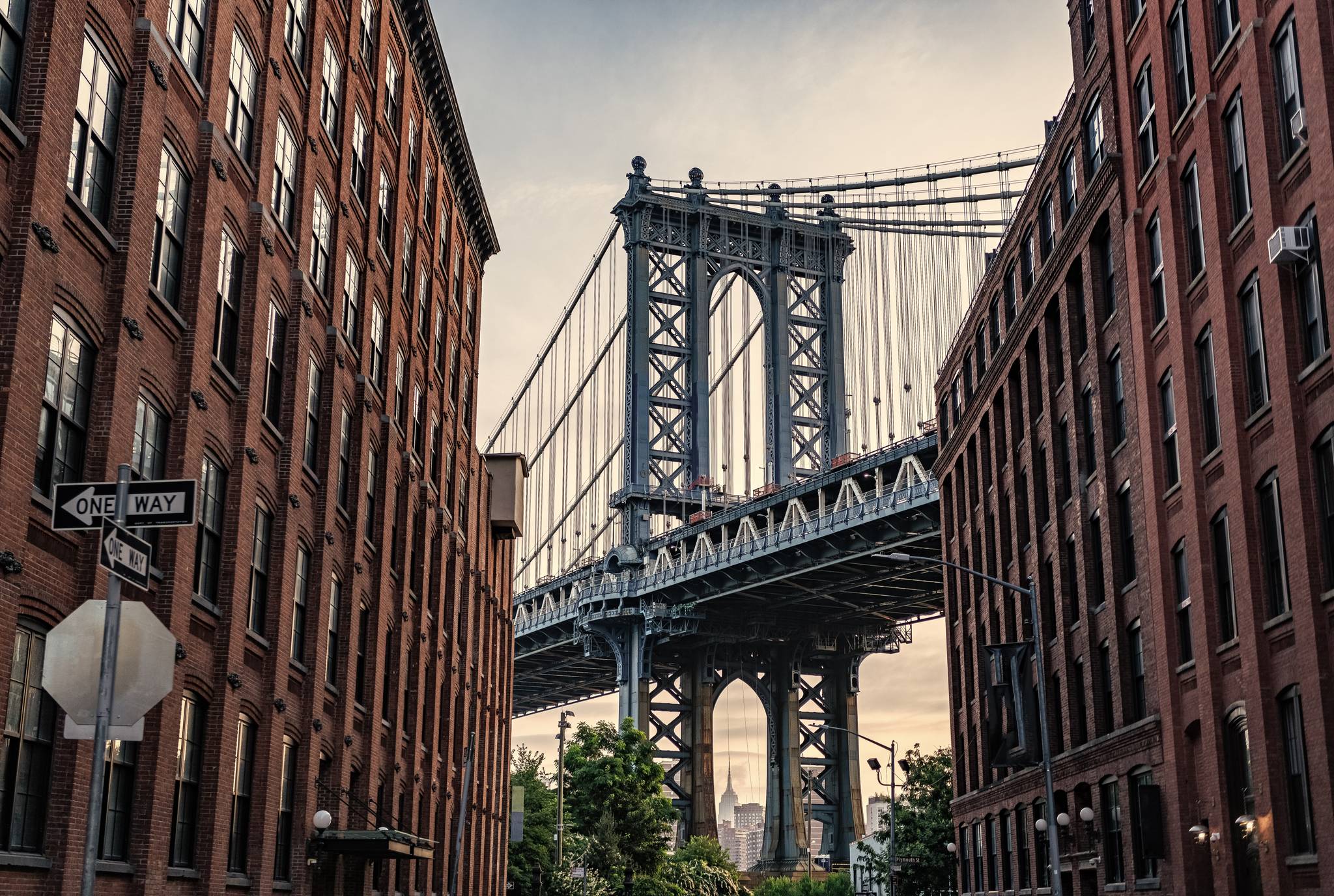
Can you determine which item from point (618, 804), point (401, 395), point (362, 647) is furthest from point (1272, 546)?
point (618, 804)

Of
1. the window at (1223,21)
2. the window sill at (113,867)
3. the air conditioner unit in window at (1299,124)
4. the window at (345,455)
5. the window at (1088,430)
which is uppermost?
the window at (1223,21)

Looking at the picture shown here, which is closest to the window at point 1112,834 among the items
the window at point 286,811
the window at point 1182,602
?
the window at point 1182,602

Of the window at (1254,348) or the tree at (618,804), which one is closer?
the window at (1254,348)

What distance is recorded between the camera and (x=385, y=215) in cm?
3859

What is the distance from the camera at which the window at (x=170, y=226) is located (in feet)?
72.8

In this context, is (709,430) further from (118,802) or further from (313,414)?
(118,802)

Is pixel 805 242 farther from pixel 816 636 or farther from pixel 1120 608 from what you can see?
pixel 1120 608

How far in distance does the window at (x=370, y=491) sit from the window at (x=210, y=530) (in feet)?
32.7

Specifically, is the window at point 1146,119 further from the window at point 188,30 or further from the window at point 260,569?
the window at point 260,569

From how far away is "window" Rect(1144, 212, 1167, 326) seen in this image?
3178cm

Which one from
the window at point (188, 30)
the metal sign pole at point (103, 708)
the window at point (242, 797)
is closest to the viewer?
the metal sign pole at point (103, 708)

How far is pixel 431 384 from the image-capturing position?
44.5 meters

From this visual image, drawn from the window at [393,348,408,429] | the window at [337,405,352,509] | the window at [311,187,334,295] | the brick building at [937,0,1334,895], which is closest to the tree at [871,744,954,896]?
the brick building at [937,0,1334,895]

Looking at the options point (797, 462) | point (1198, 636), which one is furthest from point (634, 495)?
point (1198, 636)
